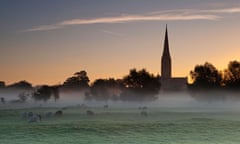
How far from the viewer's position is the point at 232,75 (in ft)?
424

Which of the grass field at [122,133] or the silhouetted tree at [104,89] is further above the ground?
the silhouetted tree at [104,89]

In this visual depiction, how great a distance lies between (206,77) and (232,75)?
28.3 feet

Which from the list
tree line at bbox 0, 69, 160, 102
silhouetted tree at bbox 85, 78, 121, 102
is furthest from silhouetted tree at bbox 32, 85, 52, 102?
silhouetted tree at bbox 85, 78, 121, 102

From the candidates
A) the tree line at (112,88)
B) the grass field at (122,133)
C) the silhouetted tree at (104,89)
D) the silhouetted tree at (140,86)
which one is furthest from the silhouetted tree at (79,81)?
the grass field at (122,133)

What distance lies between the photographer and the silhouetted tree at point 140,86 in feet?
427

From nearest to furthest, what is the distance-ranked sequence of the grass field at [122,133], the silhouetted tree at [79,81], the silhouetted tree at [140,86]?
the grass field at [122,133]
the silhouetted tree at [140,86]
the silhouetted tree at [79,81]

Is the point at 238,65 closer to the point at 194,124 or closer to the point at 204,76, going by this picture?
the point at 204,76

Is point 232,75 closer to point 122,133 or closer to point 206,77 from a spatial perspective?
point 206,77

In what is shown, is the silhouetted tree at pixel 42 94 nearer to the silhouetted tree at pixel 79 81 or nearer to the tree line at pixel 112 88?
the tree line at pixel 112 88

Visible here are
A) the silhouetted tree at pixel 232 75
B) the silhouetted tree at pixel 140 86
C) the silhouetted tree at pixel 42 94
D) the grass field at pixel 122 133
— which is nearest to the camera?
the grass field at pixel 122 133

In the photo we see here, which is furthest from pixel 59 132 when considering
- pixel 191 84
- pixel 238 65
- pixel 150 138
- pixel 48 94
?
pixel 48 94

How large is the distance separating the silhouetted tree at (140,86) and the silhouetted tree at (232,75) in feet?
64.1

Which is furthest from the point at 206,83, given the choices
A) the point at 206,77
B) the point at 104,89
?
the point at 104,89

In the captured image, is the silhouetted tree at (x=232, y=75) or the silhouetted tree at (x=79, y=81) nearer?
the silhouetted tree at (x=232, y=75)
